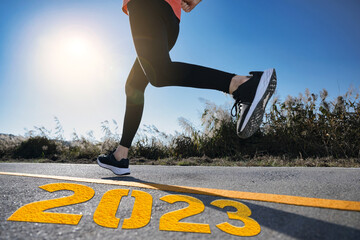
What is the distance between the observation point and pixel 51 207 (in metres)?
1.13

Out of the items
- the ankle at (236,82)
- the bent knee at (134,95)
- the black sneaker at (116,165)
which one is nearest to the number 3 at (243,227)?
the ankle at (236,82)

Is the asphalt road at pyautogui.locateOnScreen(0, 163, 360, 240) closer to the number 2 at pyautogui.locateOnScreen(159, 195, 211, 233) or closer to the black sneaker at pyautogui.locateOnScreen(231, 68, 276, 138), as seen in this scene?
the number 2 at pyautogui.locateOnScreen(159, 195, 211, 233)

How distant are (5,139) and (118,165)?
21.2 feet

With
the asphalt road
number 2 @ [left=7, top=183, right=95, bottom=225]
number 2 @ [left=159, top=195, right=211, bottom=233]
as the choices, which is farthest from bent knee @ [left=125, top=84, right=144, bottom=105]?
number 2 @ [left=159, top=195, right=211, bottom=233]

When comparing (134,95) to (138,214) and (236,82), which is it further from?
(138,214)

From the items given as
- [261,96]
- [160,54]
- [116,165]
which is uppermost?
[160,54]

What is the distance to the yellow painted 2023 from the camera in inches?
36.6

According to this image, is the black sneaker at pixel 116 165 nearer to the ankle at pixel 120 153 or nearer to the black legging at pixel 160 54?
the ankle at pixel 120 153

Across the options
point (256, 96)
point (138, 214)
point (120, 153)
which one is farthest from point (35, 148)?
point (256, 96)

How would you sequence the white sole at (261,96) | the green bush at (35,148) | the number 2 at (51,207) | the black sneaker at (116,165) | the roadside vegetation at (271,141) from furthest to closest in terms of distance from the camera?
the green bush at (35,148)
the roadside vegetation at (271,141)
the black sneaker at (116,165)
the white sole at (261,96)
the number 2 at (51,207)

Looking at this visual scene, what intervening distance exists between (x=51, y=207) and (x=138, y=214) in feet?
1.39

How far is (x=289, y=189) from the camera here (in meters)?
1.40

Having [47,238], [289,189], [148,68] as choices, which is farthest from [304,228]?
[148,68]

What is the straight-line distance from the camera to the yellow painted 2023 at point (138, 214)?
93cm
